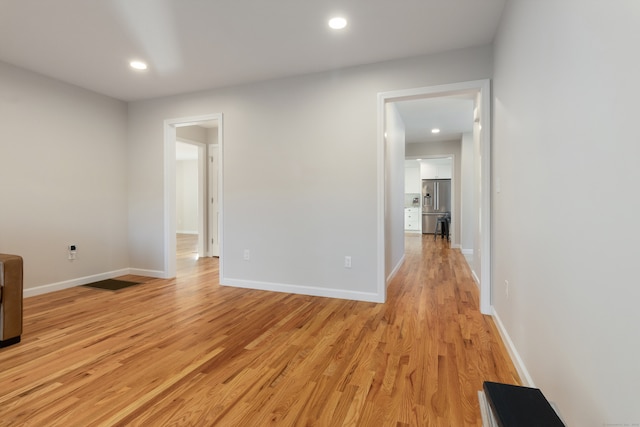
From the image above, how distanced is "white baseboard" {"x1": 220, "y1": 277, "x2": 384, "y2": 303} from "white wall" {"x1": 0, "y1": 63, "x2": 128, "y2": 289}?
5.96ft

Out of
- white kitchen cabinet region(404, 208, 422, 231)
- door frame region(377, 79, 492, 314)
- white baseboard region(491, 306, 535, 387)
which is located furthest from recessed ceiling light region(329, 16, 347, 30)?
white kitchen cabinet region(404, 208, 422, 231)

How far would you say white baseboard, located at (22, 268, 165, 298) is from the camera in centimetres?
341

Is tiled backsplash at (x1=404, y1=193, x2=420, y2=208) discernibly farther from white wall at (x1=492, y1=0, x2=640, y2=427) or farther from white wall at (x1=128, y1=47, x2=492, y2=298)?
white wall at (x1=492, y1=0, x2=640, y2=427)

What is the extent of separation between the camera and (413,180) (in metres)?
11.4

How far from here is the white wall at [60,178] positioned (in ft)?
10.6

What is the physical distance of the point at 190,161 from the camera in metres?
10.5

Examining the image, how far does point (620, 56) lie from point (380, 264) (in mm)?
2542

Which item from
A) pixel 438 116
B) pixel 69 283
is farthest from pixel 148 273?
pixel 438 116

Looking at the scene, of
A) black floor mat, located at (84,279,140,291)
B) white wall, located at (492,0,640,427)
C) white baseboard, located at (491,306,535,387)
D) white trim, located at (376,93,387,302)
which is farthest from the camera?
black floor mat, located at (84,279,140,291)

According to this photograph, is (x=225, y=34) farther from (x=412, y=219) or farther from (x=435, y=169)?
(x=412, y=219)

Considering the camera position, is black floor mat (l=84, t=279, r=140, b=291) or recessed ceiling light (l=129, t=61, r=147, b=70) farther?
black floor mat (l=84, t=279, r=140, b=291)

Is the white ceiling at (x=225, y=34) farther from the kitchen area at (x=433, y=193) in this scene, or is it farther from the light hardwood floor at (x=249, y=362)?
the kitchen area at (x=433, y=193)

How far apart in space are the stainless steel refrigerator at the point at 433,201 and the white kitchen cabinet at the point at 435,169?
0.18m

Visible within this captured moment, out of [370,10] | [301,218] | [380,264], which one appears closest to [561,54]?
[370,10]
